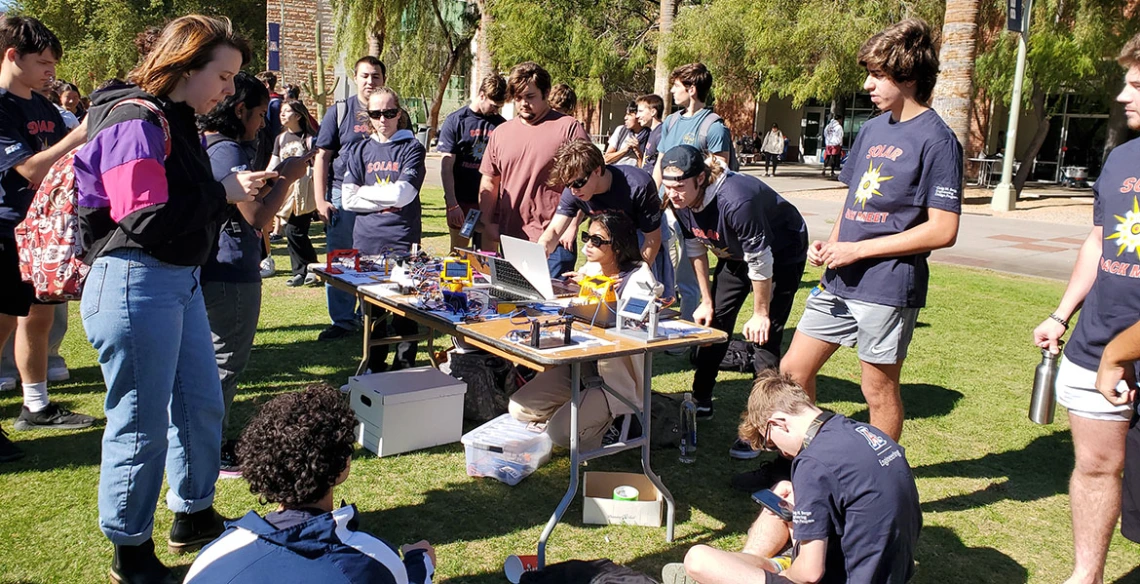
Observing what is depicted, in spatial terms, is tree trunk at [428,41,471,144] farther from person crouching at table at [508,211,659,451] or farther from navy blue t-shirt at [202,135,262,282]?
navy blue t-shirt at [202,135,262,282]

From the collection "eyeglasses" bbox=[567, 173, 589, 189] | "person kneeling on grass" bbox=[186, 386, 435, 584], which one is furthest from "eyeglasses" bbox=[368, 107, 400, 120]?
"person kneeling on grass" bbox=[186, 386, 435, 584]

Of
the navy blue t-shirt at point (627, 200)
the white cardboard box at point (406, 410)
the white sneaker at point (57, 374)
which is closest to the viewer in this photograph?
the white cardboard box at point (406, 410)

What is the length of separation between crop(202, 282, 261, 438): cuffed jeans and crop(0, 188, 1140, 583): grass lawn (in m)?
0.58

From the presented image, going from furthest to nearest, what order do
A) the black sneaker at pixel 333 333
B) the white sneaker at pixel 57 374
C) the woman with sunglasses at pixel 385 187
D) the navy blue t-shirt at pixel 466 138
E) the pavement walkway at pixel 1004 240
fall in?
1. the pavement walkway at pixel 1004 240
2. the navy blue t-shirt at pixel 466 138
3. the black sneaker at pixel 333 333
4. the woman with sunglasses at pixel 385 187
5. the white sneaker at pixel 57 374

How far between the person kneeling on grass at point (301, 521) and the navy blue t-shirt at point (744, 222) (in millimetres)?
2381

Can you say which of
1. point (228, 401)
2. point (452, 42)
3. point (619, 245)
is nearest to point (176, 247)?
point (228, 401)

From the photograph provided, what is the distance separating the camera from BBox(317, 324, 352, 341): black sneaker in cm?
628

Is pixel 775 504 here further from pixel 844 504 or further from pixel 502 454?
pixel 502 454

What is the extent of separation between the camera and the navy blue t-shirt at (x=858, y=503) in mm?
2346

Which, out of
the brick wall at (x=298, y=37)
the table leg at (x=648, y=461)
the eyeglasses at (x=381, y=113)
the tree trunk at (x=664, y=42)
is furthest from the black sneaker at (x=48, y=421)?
the brick wall at (x=298, y=37)

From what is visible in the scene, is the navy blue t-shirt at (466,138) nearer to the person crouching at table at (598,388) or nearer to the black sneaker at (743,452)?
the person crouching at table at (598,388)

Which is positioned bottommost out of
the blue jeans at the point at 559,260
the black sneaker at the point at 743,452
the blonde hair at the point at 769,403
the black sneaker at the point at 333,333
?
the black sneaker at the point at 743,452

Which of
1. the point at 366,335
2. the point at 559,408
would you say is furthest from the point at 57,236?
the point at 366,335

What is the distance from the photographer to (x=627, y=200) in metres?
4.63
